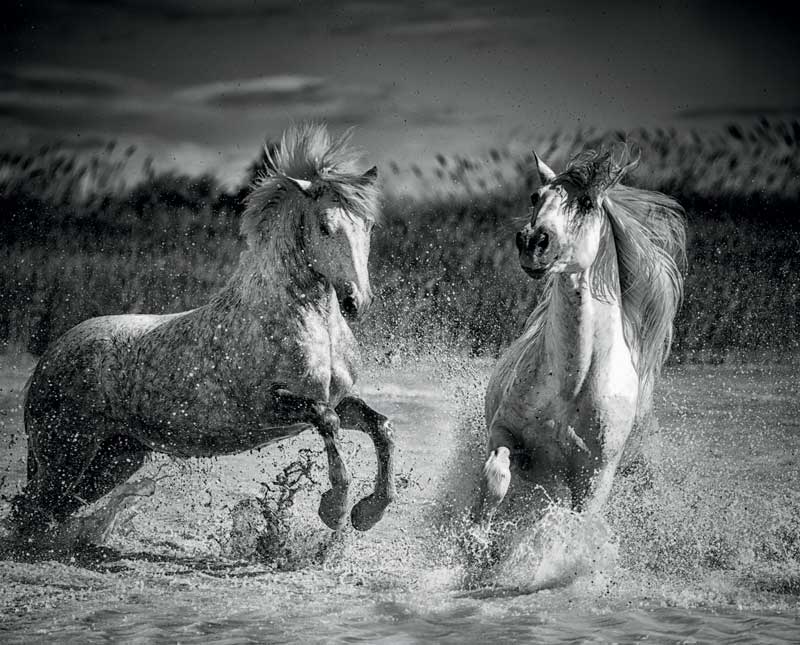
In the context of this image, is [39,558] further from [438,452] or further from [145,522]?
[438,452]

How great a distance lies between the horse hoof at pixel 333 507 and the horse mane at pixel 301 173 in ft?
3.31

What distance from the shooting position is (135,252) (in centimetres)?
946

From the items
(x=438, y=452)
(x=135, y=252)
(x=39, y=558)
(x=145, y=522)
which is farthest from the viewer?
(x=135, y=252)

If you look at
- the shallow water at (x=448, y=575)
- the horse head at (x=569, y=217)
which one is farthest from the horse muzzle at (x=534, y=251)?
the shallow water at (x=448, y=575)

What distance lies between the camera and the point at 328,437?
13.1 feet

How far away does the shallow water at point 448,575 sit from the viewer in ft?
12.4

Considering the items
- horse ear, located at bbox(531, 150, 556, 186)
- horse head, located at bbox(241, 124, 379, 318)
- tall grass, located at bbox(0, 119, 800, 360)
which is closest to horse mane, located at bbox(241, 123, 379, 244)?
horse head, located at bbox(241, 124, 379, 318)

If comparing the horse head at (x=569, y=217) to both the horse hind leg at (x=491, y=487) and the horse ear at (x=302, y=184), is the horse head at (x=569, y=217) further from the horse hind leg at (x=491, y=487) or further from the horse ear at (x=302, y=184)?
the horse ear at (x=302, y=184)

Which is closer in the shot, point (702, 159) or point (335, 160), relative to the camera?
point (335, 160)

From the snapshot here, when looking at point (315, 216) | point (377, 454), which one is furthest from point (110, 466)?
point (315, 216)

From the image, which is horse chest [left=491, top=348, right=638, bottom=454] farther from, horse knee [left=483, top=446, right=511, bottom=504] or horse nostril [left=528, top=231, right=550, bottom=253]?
horse nostril [left=528, top=231, right=550, bottom=253]

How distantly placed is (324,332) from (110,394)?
93 cm

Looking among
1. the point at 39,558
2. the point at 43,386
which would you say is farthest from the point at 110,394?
the point at 39,558

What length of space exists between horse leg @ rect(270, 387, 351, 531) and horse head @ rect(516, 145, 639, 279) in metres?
0.89
